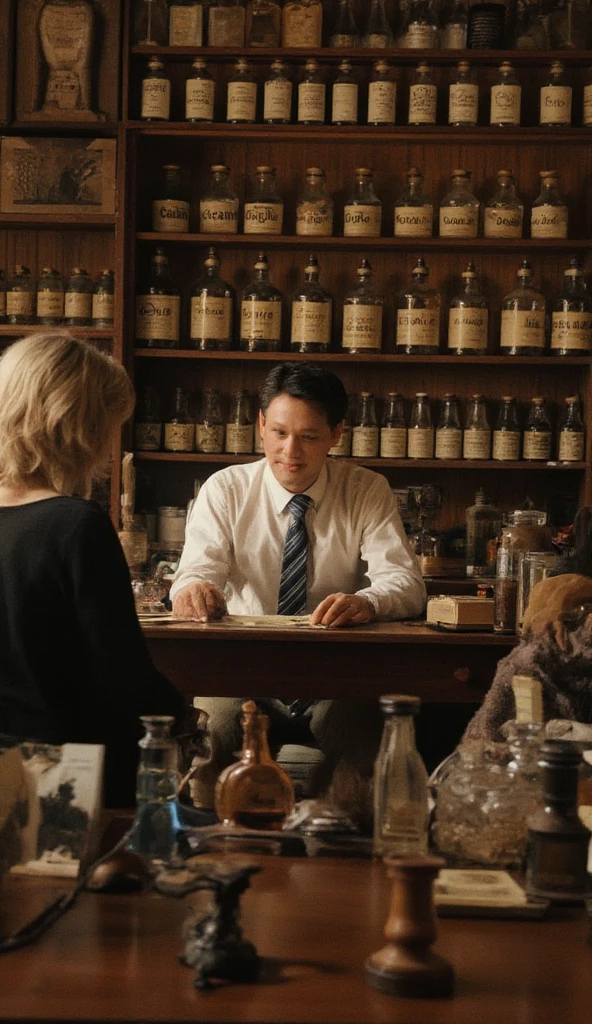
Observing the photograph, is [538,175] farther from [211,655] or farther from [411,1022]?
[411,1022]

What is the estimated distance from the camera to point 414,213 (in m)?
4.30

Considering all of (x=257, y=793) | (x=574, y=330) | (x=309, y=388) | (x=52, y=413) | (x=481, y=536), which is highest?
(x=574, y=330)

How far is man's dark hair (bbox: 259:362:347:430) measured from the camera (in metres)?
3.28

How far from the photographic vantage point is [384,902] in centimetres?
121

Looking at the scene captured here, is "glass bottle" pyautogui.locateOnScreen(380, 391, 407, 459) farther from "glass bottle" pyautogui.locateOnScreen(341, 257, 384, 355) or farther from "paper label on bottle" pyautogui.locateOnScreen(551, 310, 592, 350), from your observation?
"paper label on bottle" pyautogui.locateOnScreen(551, 310, 592, 350)

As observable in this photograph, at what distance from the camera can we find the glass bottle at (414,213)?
14.1 ft

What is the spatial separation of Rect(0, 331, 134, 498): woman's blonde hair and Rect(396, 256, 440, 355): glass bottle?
2.64 metres

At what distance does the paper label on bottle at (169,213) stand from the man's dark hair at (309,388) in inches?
47.4

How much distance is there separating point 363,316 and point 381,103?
2.25 ft

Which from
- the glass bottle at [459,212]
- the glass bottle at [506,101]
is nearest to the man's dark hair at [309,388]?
the glass bottle at [459,212]

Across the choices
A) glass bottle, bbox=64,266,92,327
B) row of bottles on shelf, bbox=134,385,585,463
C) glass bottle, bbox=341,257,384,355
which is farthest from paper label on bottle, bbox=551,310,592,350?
glass bottle, bbox=64,266,92,327

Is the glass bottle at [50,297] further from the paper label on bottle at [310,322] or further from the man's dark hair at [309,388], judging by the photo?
the man's dark hair at [309,388]

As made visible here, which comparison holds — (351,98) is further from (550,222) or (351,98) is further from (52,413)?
(52,413)

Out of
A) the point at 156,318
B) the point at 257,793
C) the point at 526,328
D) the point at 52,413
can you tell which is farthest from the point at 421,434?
the point at 257,793
